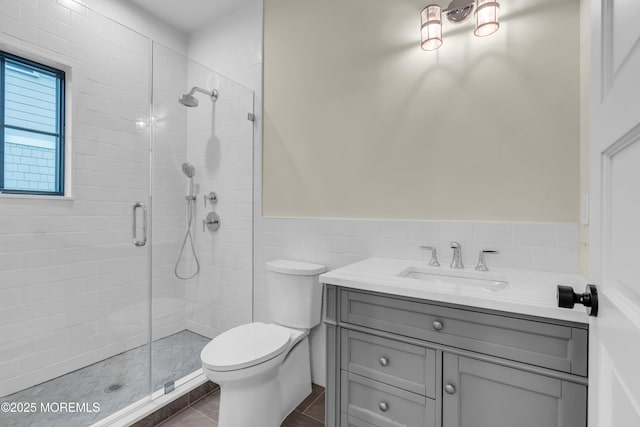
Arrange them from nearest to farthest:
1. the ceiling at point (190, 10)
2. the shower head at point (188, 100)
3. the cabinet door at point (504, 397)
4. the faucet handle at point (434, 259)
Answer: the cabinet door at point (504, 397) → the faucet handle at point (434, 259) → the shower head at point (188, 100) → the ceiling at point (190, 10)

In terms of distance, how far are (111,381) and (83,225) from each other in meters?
0.99

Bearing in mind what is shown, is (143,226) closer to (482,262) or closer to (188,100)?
(188,100)

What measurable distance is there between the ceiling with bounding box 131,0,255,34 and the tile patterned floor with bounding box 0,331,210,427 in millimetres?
2496

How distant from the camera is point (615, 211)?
1.75 ft

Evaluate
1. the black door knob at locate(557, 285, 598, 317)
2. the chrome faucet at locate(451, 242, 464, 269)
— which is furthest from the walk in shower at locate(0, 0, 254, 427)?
the black door knob at locate(557, 285, 598, 317)

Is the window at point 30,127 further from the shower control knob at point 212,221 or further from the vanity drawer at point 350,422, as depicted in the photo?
the vanity drawer at point 350,422

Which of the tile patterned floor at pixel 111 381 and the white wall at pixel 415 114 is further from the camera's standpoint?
the tile patterned floor at pixel 111 381

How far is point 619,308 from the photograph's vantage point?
0.48 metres

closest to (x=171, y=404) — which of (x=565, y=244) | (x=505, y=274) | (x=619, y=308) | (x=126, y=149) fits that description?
(x=126, y=149)

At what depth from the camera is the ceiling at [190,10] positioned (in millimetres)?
2352

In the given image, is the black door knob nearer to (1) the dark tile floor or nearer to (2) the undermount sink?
(2) the undermount sink

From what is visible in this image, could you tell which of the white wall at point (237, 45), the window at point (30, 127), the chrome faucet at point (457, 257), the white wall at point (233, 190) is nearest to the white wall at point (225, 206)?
the white wall at point (233, 190)

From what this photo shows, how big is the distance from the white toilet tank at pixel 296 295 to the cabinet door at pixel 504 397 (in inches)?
34.7

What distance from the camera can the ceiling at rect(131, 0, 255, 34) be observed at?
2.35m
